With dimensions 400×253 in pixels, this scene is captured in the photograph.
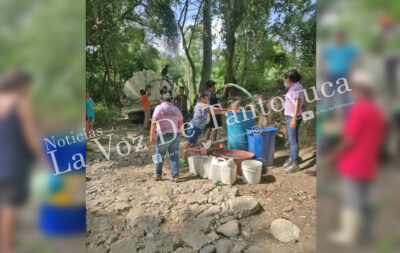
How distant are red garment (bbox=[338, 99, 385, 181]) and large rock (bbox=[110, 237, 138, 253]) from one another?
2.72 m

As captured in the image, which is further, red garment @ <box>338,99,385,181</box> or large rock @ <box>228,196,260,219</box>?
large rock @ <box>228,196,260,219</box>

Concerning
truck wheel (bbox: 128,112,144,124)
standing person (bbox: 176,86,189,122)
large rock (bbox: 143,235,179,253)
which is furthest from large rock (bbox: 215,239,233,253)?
truck wheel (bbox: 128,112,144,124)

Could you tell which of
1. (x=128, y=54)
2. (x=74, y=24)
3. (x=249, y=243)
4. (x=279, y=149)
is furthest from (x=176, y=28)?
(x=74, y=24)

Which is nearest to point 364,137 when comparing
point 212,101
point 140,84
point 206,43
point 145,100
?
point 212,101

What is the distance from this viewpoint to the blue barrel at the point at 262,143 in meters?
4.77

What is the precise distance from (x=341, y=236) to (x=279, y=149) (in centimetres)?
548

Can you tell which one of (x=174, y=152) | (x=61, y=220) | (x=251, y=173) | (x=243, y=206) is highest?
(x=61, y=220)

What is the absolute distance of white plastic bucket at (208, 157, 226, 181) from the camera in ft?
14.1

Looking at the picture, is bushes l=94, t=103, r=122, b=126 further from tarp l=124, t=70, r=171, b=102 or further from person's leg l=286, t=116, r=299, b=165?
person's leg l=286, t=116, r=299, b=165

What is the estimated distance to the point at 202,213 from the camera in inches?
134

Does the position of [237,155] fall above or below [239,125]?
below

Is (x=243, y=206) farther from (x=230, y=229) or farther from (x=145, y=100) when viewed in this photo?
(x=145, y=100)

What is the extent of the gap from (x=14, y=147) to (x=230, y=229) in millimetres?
2732

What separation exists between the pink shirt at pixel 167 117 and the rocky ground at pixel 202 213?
0.96 metres
